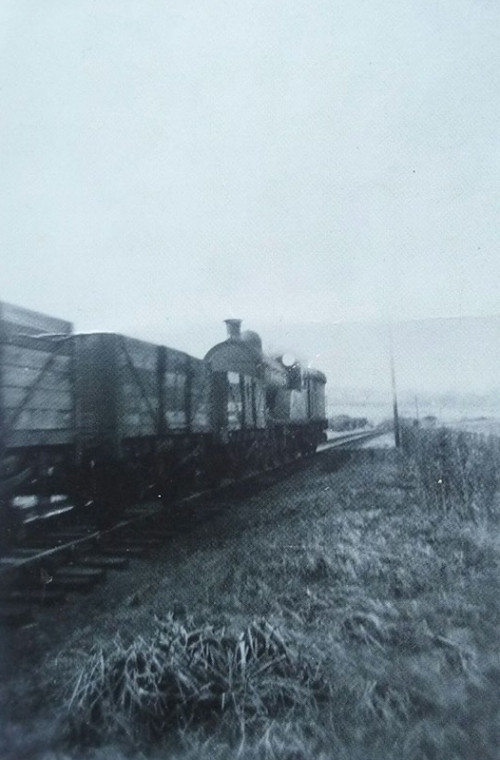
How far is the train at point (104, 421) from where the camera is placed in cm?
643

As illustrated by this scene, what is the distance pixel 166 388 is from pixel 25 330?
11.3ft

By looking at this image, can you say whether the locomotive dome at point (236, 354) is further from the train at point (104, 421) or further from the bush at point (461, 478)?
the bush at point (461, 478)

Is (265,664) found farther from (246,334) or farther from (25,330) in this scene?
(246,334)

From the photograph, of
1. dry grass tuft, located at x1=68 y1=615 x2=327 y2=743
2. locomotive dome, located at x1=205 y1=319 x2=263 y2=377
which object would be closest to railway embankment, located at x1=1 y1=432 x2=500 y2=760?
dry grass tuft, located at x1=68 y1=615 x2=327 y2=743

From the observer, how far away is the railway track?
5500 millimetres

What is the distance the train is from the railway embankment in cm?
152

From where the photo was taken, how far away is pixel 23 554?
654cm

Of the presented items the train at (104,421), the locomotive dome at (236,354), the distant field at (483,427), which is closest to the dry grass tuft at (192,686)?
the train at (104,421)

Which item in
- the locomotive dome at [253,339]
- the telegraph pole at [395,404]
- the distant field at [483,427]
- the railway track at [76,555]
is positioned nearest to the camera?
the railway track at [76,555]

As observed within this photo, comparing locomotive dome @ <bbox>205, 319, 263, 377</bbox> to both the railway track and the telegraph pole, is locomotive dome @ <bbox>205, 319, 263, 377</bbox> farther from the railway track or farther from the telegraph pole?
the railway track

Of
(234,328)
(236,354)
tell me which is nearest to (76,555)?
(236,354)

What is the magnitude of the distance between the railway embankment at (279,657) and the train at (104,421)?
1522 mm

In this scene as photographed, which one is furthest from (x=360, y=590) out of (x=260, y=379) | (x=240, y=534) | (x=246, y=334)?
(x=246, y=334)

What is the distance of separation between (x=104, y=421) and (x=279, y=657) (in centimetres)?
487
